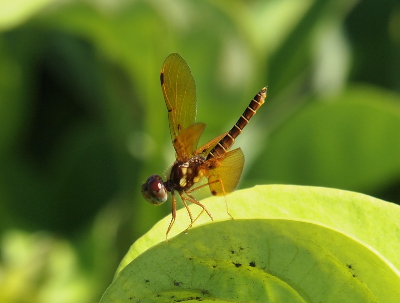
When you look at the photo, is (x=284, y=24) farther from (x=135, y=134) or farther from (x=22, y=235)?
(x=22, y=235)

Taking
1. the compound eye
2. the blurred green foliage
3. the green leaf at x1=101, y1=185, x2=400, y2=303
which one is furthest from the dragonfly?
the green leaf at x1=101, y1=185, x2=400, y2=303

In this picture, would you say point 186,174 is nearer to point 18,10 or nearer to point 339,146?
point 339,146

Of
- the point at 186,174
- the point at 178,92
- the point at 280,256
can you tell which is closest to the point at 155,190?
the point at 186,174

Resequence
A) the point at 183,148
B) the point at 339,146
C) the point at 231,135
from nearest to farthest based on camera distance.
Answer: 1. the point at 183,148
2. the point at 231,135
3. the point at 339,146

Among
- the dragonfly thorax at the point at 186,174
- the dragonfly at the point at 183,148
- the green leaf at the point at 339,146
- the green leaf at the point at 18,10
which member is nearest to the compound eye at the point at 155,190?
the dragonfly at the point at 183,148

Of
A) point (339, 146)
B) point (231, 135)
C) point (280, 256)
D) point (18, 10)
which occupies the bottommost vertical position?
point (339, 146)

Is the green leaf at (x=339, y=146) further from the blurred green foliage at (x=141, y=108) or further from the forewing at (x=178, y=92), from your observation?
the forewing at (x=178, y=92)

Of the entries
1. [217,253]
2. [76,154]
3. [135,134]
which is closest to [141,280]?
[217,253]
